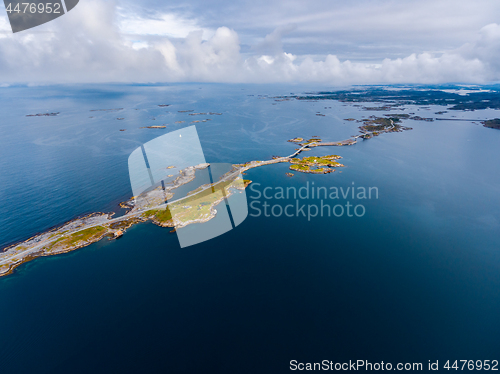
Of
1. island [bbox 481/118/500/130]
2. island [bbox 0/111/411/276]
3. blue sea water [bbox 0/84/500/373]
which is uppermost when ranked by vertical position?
island [bbox 481/118/500/130]

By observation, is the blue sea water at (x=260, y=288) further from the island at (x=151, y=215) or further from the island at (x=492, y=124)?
the island at (x=492, y=124)

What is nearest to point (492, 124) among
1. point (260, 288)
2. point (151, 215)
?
point (260, 288)

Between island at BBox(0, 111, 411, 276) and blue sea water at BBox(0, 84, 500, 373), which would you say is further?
island at BBox(0, 111, 411, 276)

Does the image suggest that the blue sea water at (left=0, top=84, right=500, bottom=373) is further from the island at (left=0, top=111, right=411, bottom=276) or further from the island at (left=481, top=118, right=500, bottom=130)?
the island at (left=481, top=118, right=500, bottom=130)

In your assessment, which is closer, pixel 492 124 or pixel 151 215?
pixel 151 215

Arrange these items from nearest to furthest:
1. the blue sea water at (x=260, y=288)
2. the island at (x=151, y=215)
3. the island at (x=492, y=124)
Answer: the blue sea water at (x=260, y=288) → the island at (x=151, y=215) → the island at (x=492, y=124)

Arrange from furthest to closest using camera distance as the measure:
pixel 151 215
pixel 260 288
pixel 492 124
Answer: pixel 492 124, pixel 151 215, pixel 260 288

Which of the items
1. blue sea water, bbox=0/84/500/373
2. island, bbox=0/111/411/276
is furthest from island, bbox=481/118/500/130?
island, bbox=0/111/411/276

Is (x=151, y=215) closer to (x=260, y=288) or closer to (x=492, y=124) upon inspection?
(x=260, y=288)

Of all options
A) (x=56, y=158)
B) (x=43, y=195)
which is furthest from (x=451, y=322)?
(x=56, y=158)

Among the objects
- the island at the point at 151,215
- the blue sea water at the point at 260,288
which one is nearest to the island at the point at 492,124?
the blue sea water at the point at 260,288

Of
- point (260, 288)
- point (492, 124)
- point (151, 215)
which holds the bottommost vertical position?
point (260, 288)

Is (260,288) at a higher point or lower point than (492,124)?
lower
